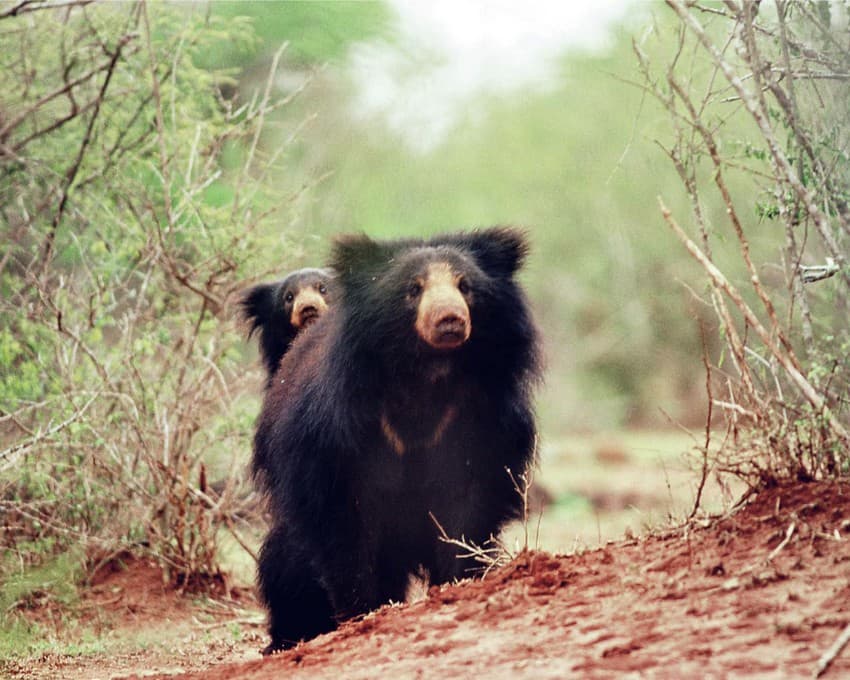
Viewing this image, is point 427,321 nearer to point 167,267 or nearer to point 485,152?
point 167,267

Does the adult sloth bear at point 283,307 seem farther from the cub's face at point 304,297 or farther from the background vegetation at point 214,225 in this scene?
the background vegetation at point 214,225

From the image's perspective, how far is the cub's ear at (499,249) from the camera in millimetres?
4695

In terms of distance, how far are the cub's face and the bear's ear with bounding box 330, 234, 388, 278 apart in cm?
88

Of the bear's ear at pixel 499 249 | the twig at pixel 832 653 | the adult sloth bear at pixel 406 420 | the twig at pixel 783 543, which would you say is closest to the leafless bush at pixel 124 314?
the adult sloth bear at pixel 406 420

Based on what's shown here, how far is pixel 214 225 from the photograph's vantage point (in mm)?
6777

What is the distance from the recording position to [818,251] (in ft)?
19.7

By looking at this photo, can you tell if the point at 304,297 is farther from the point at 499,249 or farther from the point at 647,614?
the point at 647,614

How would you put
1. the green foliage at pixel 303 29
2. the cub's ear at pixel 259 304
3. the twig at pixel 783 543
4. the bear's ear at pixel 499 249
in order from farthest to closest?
the green foliage at pixel 303 29 < the cub's ear at pixel 259 304 < the bear's ear at pixel 499 249 < the twig at pixel 783 543

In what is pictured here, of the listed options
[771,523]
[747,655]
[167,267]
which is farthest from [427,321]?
[167,267]

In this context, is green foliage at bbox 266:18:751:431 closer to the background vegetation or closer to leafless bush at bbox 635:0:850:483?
the background vegetation

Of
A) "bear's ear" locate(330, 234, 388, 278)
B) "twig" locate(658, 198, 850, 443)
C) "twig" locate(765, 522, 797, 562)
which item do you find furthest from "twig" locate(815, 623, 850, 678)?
"bear's ear" locate(330, 234, 388, 278)

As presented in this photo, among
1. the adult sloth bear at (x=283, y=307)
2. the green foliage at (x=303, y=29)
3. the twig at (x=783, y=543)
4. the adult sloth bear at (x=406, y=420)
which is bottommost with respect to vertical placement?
the twig at (x=783, y=543)

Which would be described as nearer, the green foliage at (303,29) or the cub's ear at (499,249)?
the cub's ear at (499,249)

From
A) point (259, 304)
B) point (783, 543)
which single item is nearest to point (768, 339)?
point (783, 543)
